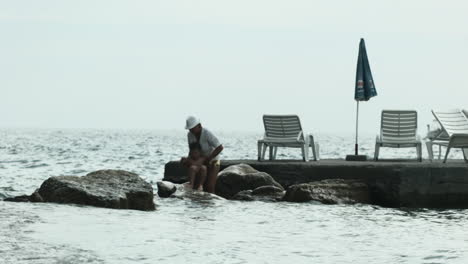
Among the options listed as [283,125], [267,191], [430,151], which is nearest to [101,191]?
[267,191]

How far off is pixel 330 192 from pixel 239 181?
1.95 m

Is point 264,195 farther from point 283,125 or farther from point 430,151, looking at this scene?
point 430,151

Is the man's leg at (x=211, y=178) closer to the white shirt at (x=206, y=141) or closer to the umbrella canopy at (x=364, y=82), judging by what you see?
the white shirt at (x=206, y=141)

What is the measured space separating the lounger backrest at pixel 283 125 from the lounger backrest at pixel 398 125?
1.74m

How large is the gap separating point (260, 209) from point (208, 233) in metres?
3.70

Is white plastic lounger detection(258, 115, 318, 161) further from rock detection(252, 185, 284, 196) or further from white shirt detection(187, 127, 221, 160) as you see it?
white shirt detection(187, 127, 221, 160)

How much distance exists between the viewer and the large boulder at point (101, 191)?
14.5m

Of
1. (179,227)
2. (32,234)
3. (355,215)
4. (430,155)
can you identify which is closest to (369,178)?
(355,215)

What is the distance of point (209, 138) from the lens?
16219mm

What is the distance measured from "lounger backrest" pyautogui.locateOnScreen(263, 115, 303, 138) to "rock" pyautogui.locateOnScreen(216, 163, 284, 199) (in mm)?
1802

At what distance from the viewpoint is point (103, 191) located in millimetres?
14688

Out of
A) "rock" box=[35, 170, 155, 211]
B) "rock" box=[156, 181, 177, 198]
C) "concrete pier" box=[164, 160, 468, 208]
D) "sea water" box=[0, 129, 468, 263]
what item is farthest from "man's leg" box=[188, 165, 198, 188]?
"concrete pier" box=[164, 160, 468, 208]

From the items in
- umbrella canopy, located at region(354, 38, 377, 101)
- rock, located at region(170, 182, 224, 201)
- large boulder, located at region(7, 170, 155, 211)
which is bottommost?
rock, located at region(170, 182, 224, 201)

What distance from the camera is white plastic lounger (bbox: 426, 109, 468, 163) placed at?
707 inches
